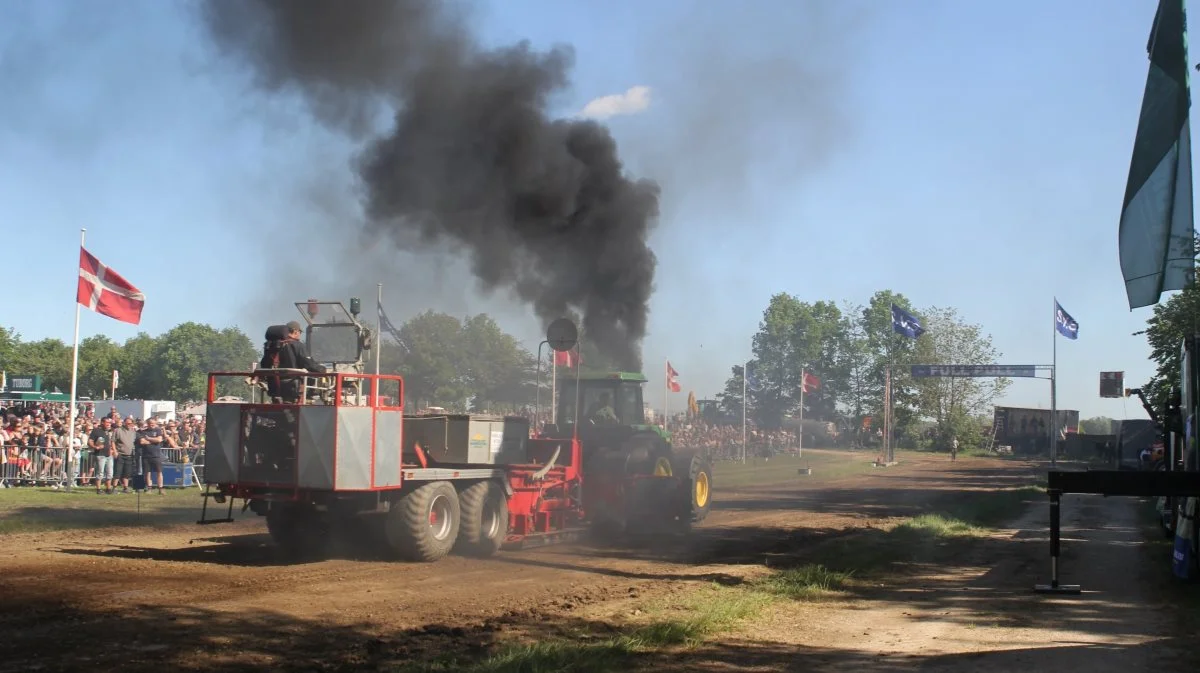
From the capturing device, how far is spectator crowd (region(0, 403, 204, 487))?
19.9 m

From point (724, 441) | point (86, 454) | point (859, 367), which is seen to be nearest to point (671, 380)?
point (724, 441)

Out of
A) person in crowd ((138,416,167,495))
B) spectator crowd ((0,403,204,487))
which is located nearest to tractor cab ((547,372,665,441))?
person in crowd ((138,416,167,495))

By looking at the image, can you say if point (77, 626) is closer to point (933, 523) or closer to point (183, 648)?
point (183, 648)

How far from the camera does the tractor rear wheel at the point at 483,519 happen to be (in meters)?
12.3

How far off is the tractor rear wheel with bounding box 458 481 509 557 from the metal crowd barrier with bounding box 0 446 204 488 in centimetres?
1045

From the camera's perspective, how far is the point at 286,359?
10922mm

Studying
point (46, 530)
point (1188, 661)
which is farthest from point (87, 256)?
point (1188, 661)

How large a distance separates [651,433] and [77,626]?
9811mm

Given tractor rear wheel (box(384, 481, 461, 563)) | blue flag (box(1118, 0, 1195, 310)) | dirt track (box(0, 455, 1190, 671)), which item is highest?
blue flag (box(1118, 0, 1195, 310))

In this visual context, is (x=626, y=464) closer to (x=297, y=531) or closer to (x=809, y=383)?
(x=297, y=531)

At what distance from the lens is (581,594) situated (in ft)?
31.5

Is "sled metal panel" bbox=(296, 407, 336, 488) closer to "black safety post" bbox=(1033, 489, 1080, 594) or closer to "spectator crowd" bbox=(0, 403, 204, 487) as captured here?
"black safety post" bbox=(1033, 489, 1080, 594)

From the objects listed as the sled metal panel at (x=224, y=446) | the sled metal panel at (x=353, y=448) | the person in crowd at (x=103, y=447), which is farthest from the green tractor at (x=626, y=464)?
the person in crowd at (x=103, y=447)

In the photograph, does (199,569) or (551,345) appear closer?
(199,569)
